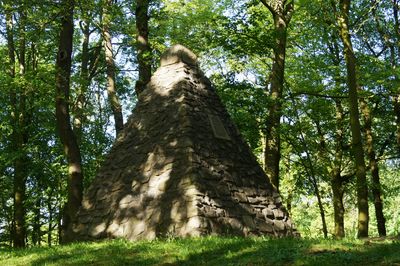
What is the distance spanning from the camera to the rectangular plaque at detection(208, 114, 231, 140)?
390 inches

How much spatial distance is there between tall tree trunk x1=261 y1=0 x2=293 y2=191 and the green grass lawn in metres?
5.93

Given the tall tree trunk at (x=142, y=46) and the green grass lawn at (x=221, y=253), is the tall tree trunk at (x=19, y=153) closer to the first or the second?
the tall tree trunk at (x=142, y=46)

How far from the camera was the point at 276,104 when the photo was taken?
42.4 feet

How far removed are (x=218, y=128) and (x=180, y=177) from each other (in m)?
1.95

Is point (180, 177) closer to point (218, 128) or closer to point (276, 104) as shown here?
point (218, 128)

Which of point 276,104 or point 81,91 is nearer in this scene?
point 276,104

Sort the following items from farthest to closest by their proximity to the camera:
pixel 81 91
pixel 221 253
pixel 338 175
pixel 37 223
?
pixel 37 223 → pixel 338 175 → pixel 81 91 → pixel 221 253

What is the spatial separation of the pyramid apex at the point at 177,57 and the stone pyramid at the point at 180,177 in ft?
0.10

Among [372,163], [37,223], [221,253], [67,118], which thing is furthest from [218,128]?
[37,223]

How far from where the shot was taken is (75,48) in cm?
2436

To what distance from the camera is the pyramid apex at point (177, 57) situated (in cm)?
1123

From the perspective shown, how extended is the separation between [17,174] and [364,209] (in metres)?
14.0

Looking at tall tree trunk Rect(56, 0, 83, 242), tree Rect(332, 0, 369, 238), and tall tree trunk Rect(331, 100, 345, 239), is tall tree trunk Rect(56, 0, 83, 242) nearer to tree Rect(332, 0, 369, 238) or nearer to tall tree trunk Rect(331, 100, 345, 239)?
tree Rect(332, 0, 369, 238)

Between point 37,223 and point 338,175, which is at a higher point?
point 338,175
